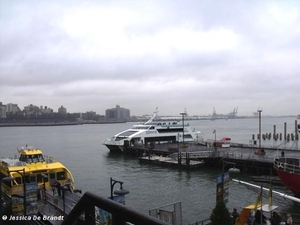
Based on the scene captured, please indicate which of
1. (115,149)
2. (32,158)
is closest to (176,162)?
(115,149)

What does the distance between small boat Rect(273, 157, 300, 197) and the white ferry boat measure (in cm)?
3128

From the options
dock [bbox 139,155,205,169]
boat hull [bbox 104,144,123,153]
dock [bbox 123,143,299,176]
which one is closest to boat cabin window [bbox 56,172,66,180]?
dock [bbox 123,143,299,176]

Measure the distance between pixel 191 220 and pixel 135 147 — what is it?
1344 inches

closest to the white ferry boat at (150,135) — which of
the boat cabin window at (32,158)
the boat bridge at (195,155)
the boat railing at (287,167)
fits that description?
the boat bridge at (195,155)

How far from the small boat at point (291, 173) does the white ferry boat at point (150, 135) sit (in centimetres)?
3128

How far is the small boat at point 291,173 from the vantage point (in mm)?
22578

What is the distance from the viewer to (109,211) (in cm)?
229

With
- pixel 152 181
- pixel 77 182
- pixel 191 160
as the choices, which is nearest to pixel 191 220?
pixel 152 181

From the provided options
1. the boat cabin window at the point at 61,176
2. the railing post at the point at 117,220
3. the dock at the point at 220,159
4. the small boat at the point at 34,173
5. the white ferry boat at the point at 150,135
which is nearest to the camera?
the railing post at the point at 117,220

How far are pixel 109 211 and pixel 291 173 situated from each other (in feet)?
76.0

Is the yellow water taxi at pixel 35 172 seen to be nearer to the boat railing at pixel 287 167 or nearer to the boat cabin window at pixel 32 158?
the boat cabin window at pixel 32 158

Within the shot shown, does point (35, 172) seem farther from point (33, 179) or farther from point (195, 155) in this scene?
point (195, 155)

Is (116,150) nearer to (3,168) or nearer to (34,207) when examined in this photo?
(3,168)

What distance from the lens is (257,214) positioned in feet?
50.6
